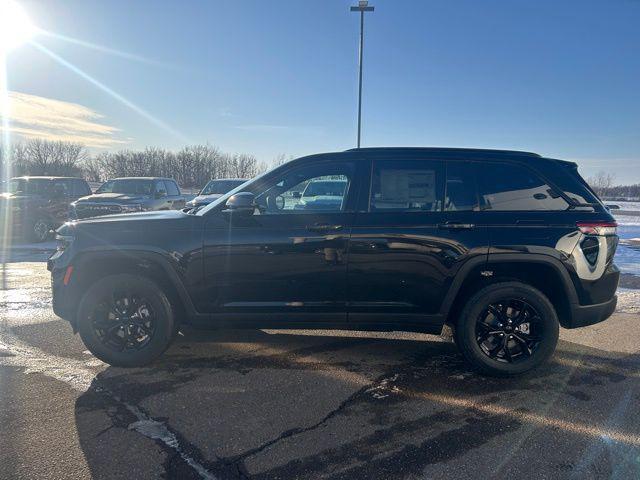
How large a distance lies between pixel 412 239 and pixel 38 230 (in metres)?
12.8

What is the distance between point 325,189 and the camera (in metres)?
3.91

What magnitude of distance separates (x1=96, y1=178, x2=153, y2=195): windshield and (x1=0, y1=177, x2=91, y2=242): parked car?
111 centimetres

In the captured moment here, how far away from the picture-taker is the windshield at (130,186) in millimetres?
13008

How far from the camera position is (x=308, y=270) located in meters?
3.68

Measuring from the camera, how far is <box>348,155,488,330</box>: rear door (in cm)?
365

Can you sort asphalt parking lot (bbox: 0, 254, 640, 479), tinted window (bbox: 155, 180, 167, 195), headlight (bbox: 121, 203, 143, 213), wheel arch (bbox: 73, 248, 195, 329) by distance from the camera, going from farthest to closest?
tinted window (bbox: 155, 180, 167, 195), headlight (bbox: 121, 203, 143, 213), wheel arch (bbox: 73, 248, 195, 329), asphalt parking lot (bbox: 0, 254, 640, 479)

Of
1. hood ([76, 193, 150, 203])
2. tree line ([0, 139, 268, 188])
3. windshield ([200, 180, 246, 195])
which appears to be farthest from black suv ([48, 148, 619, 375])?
tree line ([0, 139, 268, 188])

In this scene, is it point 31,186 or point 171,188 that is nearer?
point 31,186

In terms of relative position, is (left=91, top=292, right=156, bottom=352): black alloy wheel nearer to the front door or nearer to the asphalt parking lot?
the asphalt parking lot

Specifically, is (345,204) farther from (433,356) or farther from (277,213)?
(433,356)

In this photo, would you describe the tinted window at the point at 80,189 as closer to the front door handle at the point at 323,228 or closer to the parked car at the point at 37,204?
the parked car at the point at 37,204

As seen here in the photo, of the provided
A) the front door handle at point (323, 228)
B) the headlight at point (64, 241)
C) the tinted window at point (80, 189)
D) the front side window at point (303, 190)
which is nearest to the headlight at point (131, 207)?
the tinted window at point (80, 189)

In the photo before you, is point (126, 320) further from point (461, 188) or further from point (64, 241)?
point (461, 188)

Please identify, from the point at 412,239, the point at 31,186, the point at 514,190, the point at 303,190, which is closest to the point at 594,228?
the point at 514,190
